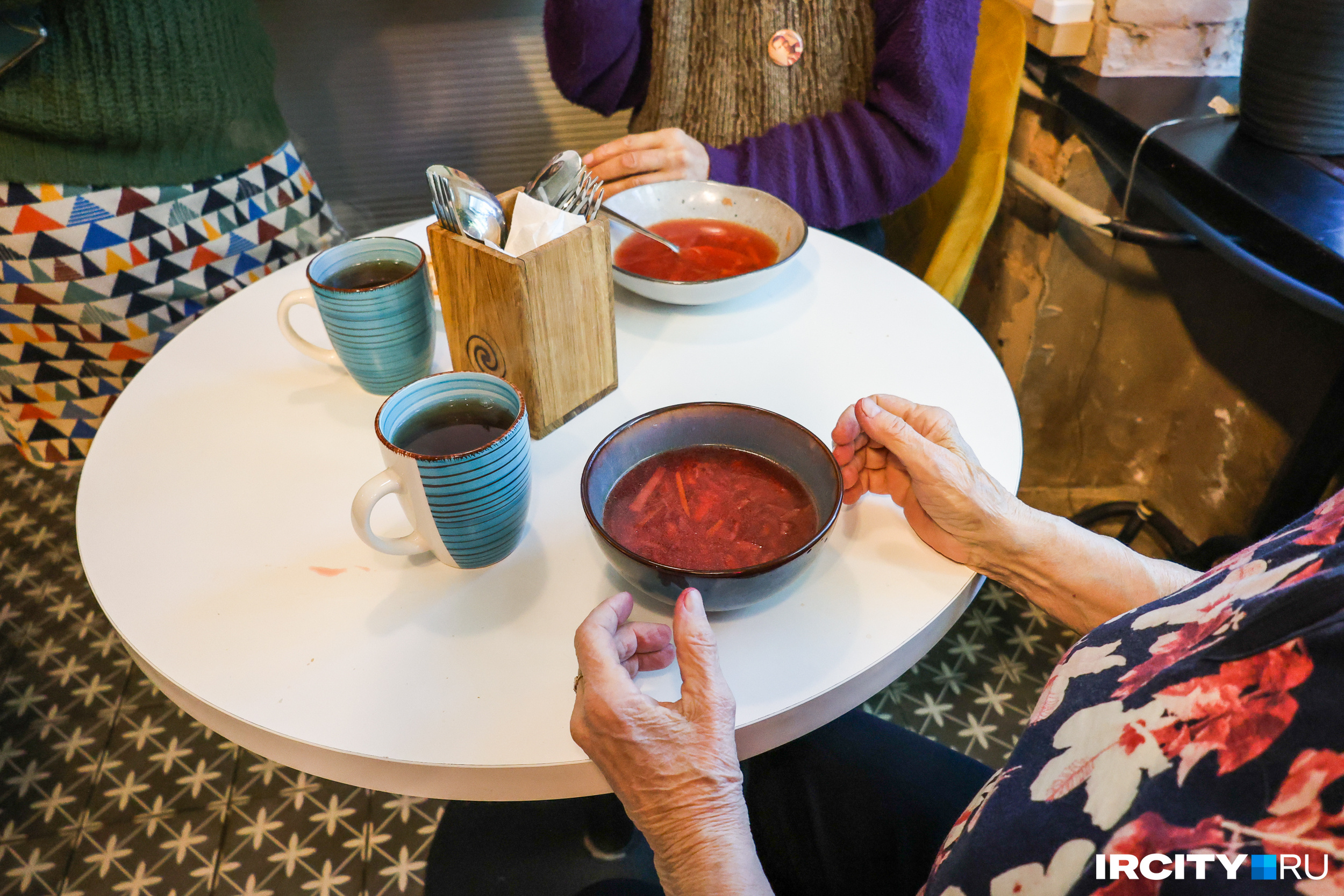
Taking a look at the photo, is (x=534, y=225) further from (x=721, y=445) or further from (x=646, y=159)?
(x=646, y=159)

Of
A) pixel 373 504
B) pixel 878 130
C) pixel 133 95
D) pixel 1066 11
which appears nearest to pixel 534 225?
pixel 373 504

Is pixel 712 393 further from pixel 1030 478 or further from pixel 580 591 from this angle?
pixel 1030 478

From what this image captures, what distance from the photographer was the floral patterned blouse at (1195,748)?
0.45 m

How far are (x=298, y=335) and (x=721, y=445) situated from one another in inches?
21.2

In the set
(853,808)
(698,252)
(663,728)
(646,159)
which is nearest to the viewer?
(663,728)

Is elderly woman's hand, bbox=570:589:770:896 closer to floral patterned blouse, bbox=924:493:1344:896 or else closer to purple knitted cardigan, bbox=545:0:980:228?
floral patterned blouse, bbox=924:493:1344:896

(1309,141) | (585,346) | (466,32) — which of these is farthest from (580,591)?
(466,32)

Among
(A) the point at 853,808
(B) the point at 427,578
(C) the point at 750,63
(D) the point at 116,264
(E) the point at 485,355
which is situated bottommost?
(A) the point at 853,808

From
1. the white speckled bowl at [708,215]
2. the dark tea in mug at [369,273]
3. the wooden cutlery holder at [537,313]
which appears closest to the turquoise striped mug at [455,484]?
the wooden cutlery holder at [537,313]

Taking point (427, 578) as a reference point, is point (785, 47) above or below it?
above

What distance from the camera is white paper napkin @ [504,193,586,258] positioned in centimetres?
81

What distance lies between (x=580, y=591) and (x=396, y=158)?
2.10 metres

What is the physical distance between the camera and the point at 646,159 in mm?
1292

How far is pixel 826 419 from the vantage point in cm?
91
